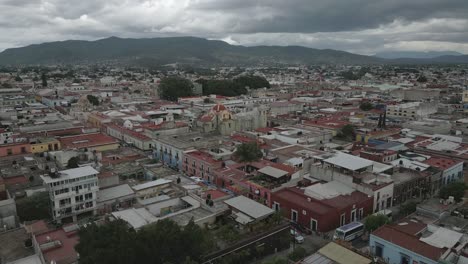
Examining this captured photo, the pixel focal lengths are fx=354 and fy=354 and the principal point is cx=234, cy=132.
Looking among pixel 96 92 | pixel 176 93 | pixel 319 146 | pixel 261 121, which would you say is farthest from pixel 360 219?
pixel 96 92

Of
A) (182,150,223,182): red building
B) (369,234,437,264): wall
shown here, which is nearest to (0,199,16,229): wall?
(182,150,223,182): red building

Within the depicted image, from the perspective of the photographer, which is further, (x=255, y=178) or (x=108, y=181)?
(x=255, y=178)

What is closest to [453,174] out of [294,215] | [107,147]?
[294,215]

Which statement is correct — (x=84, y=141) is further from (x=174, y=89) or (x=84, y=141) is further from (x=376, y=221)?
(x=174, y=89)

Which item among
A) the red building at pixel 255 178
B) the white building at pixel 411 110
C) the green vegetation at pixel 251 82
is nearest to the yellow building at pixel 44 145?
the red building at pixel 255 178

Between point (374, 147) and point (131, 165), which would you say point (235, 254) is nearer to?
point (131, 165)
